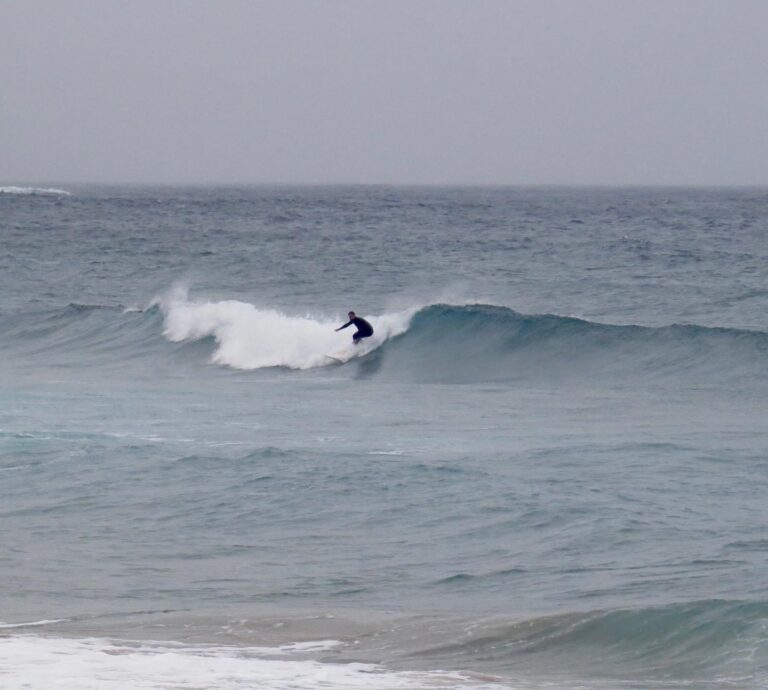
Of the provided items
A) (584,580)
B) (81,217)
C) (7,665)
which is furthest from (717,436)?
(81,217)

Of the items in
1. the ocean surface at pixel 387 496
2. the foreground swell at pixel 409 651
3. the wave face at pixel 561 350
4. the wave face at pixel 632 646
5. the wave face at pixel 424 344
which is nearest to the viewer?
the foreground swell at pixel 409 651

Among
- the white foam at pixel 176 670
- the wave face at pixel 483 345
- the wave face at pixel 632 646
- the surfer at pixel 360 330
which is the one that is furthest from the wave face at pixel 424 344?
the white foam at pixel 176 670

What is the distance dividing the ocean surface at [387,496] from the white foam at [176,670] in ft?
0.07

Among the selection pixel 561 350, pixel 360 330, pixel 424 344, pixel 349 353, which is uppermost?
pixel 360 330

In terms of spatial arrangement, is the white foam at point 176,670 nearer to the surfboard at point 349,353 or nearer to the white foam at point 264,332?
the white foam at point 264,332

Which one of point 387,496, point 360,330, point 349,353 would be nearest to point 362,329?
point 360,330

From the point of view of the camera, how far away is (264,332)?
2584 centimetres

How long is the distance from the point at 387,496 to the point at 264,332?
546 inches

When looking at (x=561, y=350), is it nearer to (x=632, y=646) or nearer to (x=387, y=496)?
(x=387, y=496)

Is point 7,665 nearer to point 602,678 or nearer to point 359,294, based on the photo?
point 602,678

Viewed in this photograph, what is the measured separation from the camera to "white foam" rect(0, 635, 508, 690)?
287 inches

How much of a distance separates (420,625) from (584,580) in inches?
62.0

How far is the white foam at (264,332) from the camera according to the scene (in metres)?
24.1

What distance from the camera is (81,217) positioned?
2960 inches
